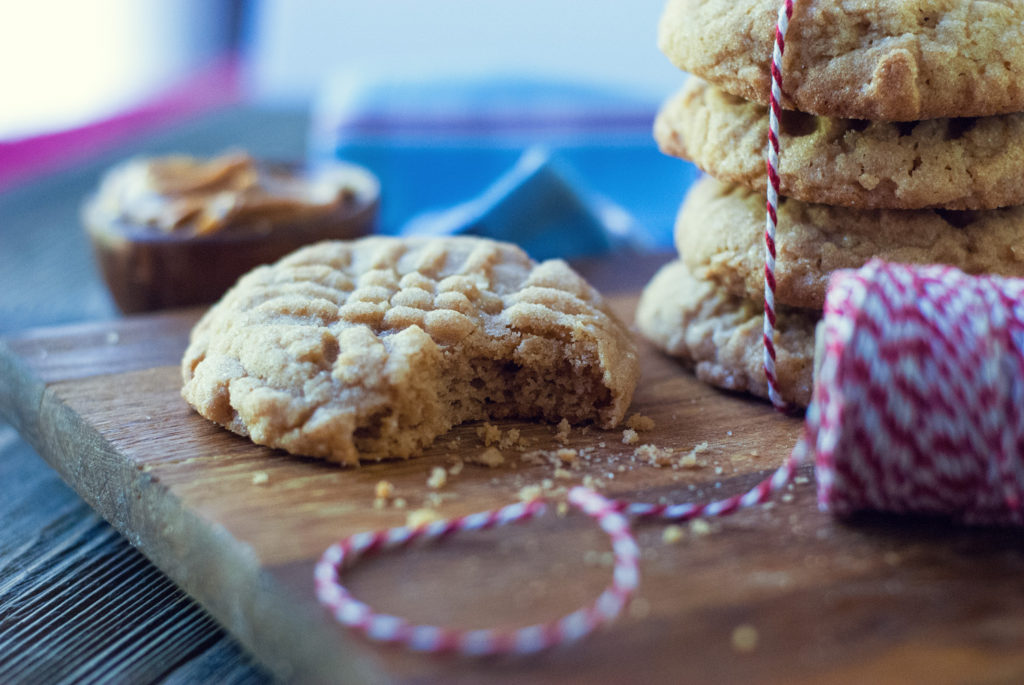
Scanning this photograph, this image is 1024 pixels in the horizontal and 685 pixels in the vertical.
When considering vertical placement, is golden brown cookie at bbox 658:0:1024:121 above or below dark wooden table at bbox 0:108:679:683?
above

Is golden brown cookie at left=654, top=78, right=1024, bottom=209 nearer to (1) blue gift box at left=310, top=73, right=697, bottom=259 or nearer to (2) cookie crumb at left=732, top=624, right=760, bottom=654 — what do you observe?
(2) cookie crumb at left=732, top=624, right=760, bottom=654

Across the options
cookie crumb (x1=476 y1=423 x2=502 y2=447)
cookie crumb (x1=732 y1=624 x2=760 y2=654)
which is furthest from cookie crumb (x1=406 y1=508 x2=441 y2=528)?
cookie crumb (x1=732 y1=624 x2=760 y2=654)

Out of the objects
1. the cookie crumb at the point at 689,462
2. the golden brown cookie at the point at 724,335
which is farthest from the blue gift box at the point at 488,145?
the cookie crumb at the point at 689,462

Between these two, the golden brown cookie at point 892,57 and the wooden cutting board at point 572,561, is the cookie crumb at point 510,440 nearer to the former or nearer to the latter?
the wooden cutting board at point 572,561

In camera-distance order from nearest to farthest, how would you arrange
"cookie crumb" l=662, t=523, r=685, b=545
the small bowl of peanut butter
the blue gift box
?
"cookie crumb" l=662, t=523, r=685, b=545, the small bowl of peanut butter, the blue gift box

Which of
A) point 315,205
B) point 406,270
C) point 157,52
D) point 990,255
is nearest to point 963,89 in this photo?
point 990,255

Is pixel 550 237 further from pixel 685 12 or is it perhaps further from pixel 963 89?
pixel 963 89
